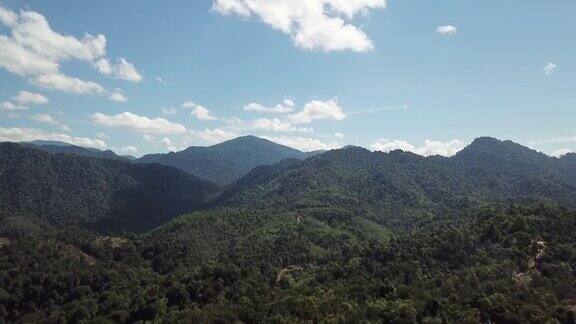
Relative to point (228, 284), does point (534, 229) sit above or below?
above

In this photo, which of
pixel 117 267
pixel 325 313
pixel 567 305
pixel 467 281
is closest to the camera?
pixel 567 305

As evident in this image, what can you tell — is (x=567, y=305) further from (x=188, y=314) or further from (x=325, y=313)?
(x=188, y=314)

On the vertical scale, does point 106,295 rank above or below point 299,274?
below

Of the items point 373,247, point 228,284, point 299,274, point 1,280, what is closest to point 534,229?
point 373,247

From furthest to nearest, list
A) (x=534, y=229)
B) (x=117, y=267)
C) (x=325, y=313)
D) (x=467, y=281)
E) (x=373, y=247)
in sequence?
(x=117, y=267)
(x=373, y=247)
(x=534, y=229)
(x=467, y=281)
(x=325, y=313)

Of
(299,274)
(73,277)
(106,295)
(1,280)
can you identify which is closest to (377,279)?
(299,274)

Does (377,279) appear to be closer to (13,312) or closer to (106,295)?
(106,295)

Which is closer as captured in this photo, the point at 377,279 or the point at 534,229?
the point at 377,279

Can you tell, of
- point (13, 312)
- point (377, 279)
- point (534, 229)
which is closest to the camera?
point (377, 279)

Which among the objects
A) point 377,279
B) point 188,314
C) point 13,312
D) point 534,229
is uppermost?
point 534,229
